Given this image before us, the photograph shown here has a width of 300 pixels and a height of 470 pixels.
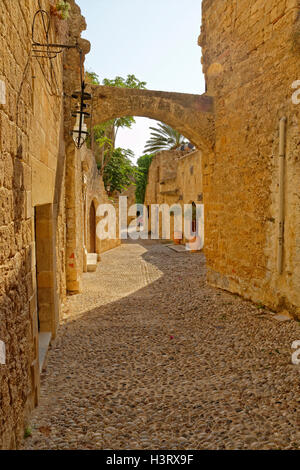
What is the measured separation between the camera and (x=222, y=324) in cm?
475

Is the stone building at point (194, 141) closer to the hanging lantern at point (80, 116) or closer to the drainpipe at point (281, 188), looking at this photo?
the drainpipe at point (281, 188)

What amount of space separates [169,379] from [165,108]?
515 centimetres

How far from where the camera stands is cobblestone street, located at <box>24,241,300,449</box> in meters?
2.34

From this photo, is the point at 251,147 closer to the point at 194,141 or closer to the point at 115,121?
the point at 194,141

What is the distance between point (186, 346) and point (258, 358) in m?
0.86

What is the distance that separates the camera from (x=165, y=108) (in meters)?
6.47

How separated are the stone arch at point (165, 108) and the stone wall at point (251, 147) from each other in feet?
0.78

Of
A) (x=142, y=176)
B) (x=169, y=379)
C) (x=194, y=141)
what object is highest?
(x=142, y=176)

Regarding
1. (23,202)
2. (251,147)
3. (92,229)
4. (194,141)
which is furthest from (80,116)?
(92,229)

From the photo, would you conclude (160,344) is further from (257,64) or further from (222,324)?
(257,64)

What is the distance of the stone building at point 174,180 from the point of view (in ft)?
45.7

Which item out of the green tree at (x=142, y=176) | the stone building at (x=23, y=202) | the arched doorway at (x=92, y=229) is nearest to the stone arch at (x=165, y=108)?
the stone building at (x=23, y=202)

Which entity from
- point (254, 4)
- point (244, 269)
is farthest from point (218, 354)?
point (254, 4)

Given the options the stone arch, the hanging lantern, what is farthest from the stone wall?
the hanging lantern
